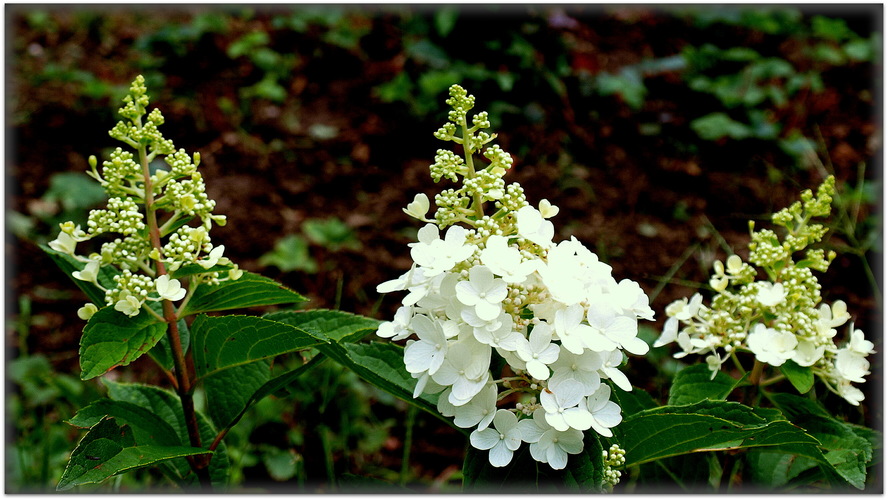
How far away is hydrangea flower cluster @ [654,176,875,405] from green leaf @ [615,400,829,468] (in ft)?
0.57

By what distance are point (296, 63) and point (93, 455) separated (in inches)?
140

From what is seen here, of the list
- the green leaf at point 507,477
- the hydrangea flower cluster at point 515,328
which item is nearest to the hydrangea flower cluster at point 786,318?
the hydrangea flower cluster at point 515,328

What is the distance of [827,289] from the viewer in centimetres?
292

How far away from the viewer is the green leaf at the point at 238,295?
1441 millimetres

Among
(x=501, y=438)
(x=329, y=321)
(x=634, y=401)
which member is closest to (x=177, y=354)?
(x=329, y=321)

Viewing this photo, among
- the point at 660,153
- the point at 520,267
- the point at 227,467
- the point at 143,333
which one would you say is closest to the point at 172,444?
the point at 227,467

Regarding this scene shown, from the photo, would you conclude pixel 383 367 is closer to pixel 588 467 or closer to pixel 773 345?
pixel 588 467

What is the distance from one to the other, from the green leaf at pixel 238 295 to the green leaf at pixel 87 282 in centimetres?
18

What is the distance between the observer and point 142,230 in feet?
4.56

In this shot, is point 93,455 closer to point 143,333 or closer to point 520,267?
point 143,333

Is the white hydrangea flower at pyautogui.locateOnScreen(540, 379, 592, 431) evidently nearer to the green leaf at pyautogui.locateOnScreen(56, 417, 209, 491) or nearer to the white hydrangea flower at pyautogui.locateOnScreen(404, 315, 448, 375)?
the white hydrangea flower at pyautogui.locateOnScreen(404, 315, 448, 375)

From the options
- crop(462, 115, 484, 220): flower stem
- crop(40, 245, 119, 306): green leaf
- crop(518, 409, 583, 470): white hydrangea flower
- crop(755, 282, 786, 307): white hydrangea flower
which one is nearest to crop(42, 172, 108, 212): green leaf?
crop(40, 245, 119, 306): green leaf

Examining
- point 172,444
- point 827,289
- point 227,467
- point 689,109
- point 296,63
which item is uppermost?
point 296,63

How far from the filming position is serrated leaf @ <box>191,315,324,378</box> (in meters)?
1.37
